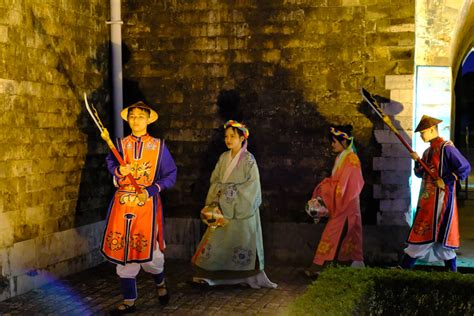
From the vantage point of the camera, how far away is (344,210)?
7.86 metres

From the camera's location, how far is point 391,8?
27.9 ft

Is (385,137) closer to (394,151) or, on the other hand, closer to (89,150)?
(394,151)

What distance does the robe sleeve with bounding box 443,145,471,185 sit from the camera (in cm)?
738

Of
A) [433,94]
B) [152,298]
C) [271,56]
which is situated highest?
[271,56]

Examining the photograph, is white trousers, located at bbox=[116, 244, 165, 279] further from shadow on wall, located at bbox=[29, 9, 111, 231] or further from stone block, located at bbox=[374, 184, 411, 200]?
stone block, located at bbox=[374, 184, 411, 200]

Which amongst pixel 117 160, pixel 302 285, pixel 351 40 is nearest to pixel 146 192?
pixel 117 160

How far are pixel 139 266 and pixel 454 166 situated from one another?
3931 millimetres

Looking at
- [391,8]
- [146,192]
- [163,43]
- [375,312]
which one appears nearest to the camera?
[375,312]

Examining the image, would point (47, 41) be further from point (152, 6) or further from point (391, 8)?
point (391, 8)

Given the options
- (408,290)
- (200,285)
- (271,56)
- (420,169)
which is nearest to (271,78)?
(271,56)

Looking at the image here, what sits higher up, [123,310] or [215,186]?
[215,186]

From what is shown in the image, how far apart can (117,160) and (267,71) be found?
10.5 ft

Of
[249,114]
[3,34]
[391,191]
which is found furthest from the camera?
[249,114]

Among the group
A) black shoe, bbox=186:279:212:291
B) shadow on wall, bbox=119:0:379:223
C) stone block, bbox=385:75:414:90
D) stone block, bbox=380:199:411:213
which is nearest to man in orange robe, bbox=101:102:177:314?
black shoe, bbox=186:279:212:291
